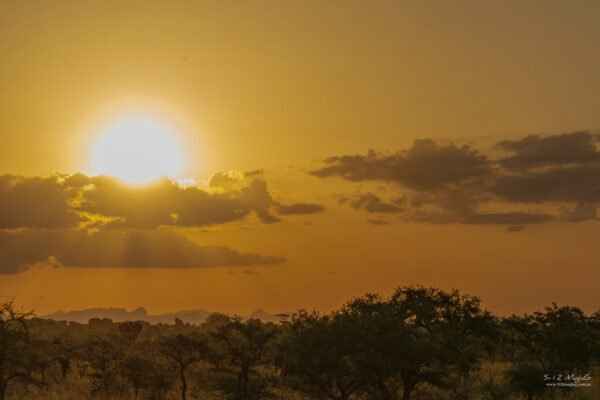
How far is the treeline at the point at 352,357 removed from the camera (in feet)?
145

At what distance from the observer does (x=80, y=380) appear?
7612cm

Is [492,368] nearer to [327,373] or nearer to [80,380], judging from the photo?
[327,373]

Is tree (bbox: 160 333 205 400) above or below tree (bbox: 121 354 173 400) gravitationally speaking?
above

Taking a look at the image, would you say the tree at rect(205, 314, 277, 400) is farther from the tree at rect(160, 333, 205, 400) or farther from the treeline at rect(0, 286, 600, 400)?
the tree at rect(160, 333, 205, 400)

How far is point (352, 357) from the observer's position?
144 ft

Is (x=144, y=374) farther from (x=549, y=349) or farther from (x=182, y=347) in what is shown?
(x=549, y=349)

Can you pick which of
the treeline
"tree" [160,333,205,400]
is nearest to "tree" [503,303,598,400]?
the treeline

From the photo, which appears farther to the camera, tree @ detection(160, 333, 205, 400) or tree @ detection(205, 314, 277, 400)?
tree @ detection(160, 333, 205, 400)

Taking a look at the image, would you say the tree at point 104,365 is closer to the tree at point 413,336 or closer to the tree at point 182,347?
the tree at point 182,347

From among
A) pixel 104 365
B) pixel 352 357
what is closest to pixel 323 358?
pixel 352 357

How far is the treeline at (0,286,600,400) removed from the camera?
145 ft

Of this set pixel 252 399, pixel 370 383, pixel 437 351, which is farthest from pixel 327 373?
pixel 252 399

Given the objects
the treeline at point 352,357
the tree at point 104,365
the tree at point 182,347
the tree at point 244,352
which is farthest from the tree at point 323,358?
the tree at point 104,365

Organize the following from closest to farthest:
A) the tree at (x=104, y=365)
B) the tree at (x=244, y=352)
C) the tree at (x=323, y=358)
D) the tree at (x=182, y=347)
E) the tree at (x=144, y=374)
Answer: the tree at (x=323, y=358) < the tree at (x=244, y=352) < the tree at (x=182, y=347) < the tree at (x=144, y=374) < the tree at (x=104, y=365)
